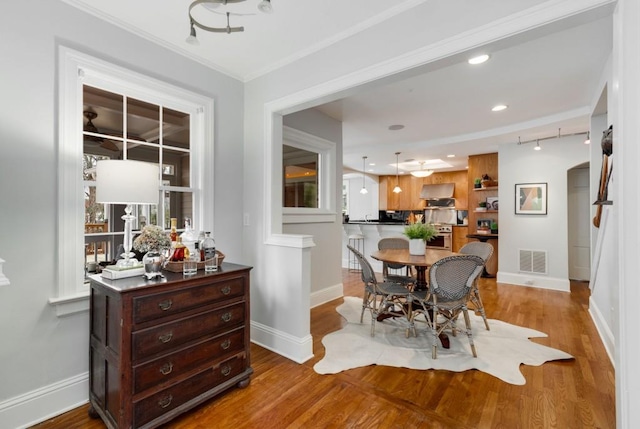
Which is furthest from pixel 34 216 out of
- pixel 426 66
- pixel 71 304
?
pixel 426 66

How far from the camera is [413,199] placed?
9.23 meters

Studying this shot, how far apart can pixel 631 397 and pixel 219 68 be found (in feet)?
11.5

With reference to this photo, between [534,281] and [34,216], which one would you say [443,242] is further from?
[34,216]

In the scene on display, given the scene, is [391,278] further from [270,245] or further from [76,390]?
[76,390]

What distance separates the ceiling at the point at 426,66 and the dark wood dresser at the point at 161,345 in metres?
1.84

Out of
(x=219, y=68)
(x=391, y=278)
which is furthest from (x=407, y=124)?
(x=219, y=68)

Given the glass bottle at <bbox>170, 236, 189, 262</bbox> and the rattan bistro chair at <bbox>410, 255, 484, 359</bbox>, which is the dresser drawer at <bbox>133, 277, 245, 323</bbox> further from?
the rattan bistro chair at <bbox>410, 255, 484, 359</bbox>

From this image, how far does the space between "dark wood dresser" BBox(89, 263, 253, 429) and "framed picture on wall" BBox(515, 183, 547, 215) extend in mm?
5306

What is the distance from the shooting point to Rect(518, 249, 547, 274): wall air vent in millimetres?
5180

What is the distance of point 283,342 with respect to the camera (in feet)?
8.97

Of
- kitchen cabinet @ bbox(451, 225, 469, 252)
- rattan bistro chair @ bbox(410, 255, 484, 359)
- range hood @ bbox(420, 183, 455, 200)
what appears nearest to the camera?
Result: rattan bistro chair @ bbox(410, 255, 484, 359)

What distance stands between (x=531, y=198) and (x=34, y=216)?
6492 mm

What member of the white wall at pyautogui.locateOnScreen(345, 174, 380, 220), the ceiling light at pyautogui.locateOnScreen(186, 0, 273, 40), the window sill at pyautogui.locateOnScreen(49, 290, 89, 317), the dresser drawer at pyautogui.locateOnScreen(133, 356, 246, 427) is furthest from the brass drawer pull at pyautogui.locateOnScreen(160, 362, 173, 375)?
the white wall at pyautogui.locateOnScreen(345, 174, 380, 220)

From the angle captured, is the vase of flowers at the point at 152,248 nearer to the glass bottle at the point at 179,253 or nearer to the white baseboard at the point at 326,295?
the glass bottle at the point at 179,253
